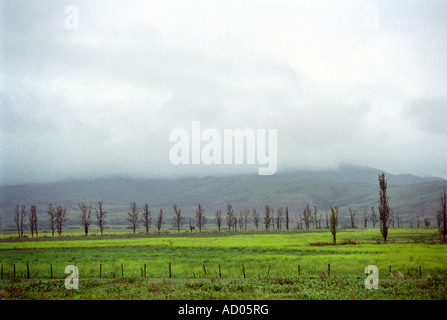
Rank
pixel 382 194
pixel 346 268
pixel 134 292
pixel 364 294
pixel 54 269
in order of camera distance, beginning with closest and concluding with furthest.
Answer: pixel 364 294
pixel 134 292
pixel 346 268
pixel 54 269
pixel 382 194

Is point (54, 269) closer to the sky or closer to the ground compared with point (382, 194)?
closer to the ground

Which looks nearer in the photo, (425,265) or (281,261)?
(425,265)

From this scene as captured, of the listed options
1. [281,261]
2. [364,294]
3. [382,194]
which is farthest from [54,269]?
[382,194]

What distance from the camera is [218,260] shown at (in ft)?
148
